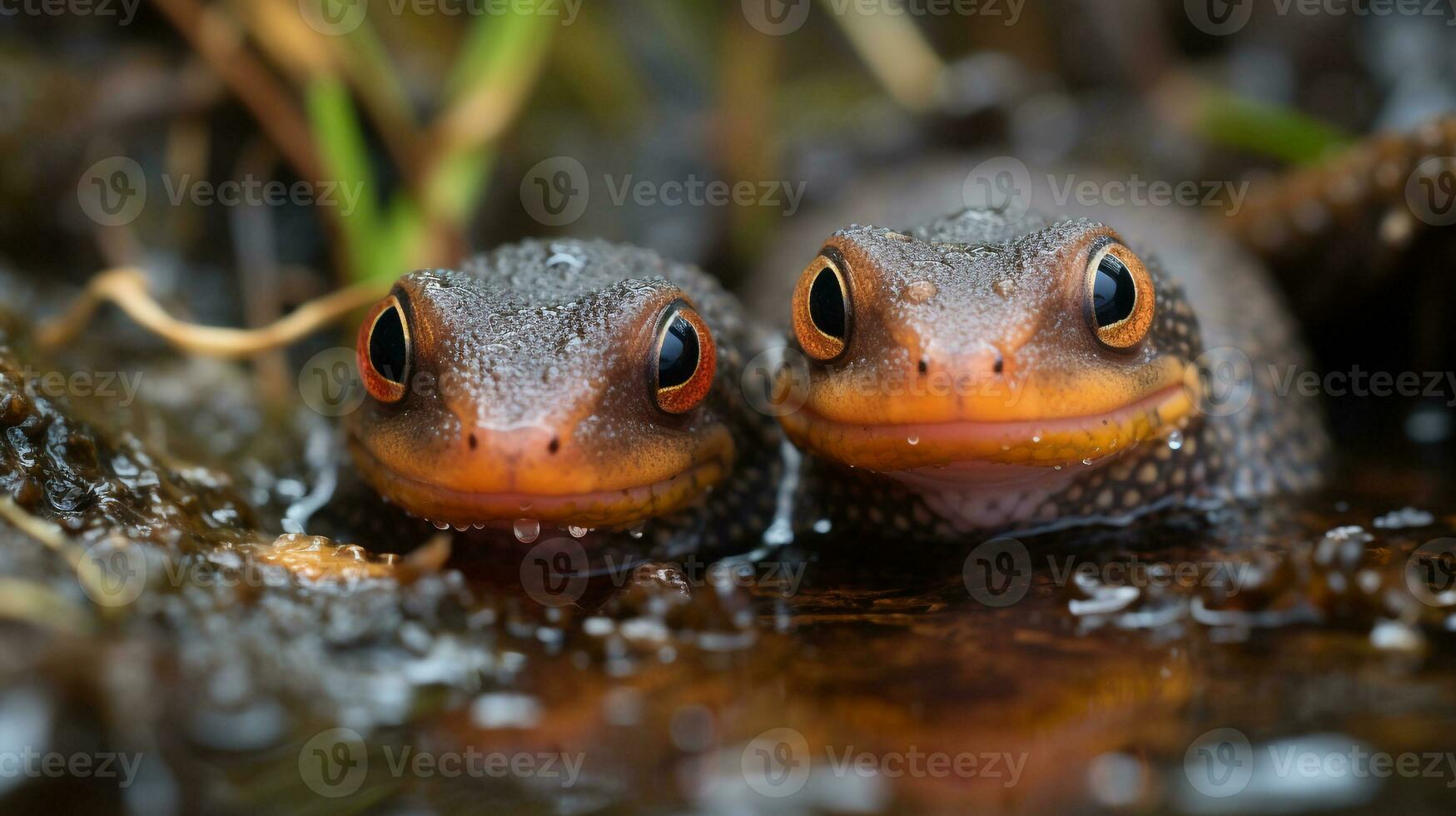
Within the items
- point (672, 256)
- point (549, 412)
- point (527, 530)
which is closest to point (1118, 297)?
point (549, 412)

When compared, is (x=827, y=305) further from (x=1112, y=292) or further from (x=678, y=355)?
(x=1112, y=292)

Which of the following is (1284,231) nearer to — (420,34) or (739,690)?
(739,690)

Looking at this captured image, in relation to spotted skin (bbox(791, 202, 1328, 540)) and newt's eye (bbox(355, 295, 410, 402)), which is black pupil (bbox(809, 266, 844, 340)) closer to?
spotted skin (bbox(791, 202, 1328, 540))

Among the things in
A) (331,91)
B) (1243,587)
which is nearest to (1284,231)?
(1243,587)

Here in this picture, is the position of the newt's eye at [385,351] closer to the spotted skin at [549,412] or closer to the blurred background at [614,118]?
the spotted skin at [549,412]

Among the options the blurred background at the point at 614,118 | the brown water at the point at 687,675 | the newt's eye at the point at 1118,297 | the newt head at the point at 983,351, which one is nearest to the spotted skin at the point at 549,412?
the brown water at the point at 687,675

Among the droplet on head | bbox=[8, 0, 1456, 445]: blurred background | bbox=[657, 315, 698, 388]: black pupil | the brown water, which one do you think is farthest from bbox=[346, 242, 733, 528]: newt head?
bbox=[8, 0, 1456, 445]: blurred background
